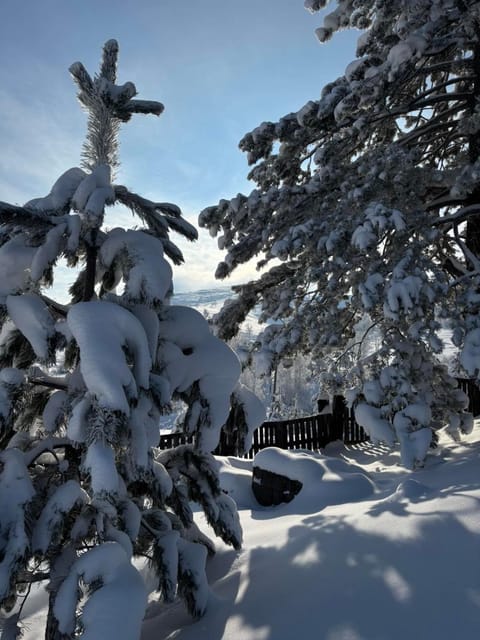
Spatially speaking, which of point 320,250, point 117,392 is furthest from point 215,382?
point 320,250

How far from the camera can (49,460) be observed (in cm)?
268

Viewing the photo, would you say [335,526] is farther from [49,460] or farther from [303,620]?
[49,460]

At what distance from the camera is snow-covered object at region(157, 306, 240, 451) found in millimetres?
2668

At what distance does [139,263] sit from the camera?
2279mm

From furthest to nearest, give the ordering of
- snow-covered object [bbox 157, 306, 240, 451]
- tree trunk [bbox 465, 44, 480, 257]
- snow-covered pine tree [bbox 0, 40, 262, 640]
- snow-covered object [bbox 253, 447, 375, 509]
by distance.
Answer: tree trunk [bbox 465, 44, 480, 257] < snow-covered object [bbox 253, 447, 375, 509] < snow-covered object [bbox 157, 306, 240, 451] < snow-covered pine tree [bbox 0, 40, 262, 640]

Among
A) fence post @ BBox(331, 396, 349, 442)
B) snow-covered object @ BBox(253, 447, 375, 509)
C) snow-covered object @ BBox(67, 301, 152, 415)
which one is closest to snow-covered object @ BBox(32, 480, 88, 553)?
snow-covered object @ BBox(67, 301, 152, 415)

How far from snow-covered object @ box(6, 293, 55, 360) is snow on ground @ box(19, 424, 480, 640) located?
1829 mm

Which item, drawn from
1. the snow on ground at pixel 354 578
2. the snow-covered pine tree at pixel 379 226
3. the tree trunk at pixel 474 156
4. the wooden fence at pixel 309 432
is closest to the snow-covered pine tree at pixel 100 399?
the snow on ground at pixel 354 578

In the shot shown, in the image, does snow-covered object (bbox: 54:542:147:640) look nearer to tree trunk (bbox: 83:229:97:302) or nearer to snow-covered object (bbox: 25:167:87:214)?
tree trunk (bbox: 83:229:97:302)

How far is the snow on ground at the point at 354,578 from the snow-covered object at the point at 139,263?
6.11ft

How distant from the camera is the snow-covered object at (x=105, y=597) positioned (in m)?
1.82

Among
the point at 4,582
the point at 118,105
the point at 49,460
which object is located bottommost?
the point at 4,582

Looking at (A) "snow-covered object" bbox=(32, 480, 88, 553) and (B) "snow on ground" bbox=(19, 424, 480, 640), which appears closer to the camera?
(A) "snow-covered object" bbox=(32, 480, 88, 553)

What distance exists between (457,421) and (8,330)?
668 centimetres
